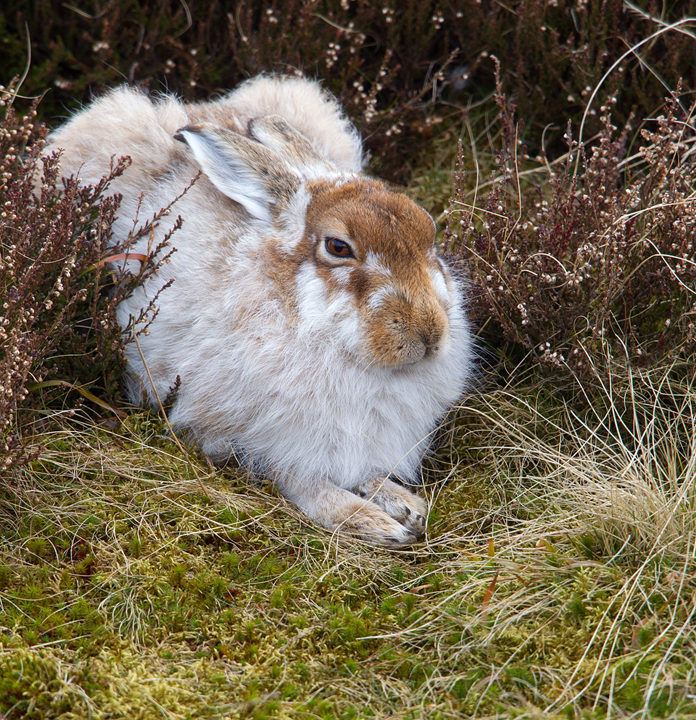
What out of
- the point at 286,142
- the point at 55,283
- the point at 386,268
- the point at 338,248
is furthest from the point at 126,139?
the point at 386,268

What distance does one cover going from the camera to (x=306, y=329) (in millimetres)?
3795

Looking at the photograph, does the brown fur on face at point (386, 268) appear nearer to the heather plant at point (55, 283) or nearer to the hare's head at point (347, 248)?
the hare's head at point (347, 248)

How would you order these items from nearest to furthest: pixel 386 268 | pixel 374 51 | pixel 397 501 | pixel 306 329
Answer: pixel 386 268, pixel 306 329, pixel 397 501, pixel 374 51

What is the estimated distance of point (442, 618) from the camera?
328 cm

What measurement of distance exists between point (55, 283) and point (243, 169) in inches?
44.2

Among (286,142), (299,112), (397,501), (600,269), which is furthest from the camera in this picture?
(299,112)

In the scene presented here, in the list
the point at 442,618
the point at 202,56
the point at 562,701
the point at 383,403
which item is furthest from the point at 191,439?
the point at 202,56

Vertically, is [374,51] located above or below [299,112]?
above

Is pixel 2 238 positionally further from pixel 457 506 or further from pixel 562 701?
pixel 562 701

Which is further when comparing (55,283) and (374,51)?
(374,51)

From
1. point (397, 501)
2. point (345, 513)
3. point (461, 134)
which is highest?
point (461, 134)

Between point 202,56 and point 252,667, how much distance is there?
469cm

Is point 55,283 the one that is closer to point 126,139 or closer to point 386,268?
point 126,139

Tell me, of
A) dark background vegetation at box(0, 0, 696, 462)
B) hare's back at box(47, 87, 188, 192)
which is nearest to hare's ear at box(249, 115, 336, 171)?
hare's back at box(47, 87, 188, 192)
